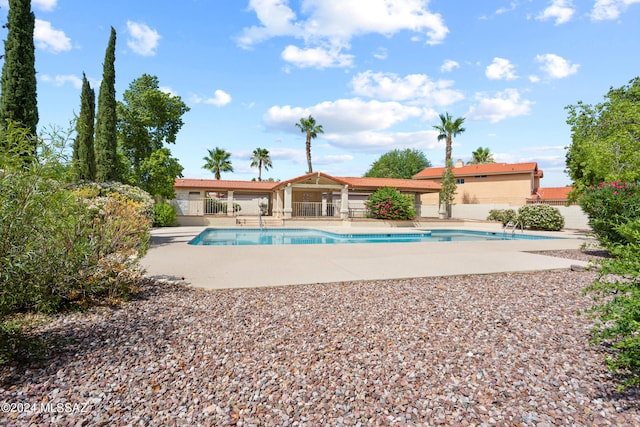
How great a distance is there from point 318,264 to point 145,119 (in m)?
14.9

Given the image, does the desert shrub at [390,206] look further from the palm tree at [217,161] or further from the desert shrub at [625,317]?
the palm tree at [217,161]

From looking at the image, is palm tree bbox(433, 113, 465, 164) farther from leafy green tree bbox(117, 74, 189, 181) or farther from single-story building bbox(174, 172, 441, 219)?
leafy green tree bbox(117, 74, 189, 181)

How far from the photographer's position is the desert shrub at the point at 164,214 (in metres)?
20.0

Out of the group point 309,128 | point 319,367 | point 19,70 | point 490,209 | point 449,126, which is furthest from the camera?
point 309,128

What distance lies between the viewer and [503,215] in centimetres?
2522

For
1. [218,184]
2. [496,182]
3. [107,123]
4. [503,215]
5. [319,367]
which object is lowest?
[319,367]

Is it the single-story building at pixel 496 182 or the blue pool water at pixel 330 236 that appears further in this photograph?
the single-story building at pixel 496 182

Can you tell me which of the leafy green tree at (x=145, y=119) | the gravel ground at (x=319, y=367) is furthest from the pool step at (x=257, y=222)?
the gravel ground at (x=319, y=367)

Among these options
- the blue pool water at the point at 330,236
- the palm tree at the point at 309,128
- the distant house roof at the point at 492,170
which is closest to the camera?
the blue pool water at the point at 330,236

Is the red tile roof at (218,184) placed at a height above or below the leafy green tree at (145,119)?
below

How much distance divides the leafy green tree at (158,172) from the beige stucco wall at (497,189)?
Answer: 25.9m

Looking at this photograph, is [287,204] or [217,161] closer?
[287,204]

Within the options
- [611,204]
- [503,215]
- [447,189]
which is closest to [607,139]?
[611,204]

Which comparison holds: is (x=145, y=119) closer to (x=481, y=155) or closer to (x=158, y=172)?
(x=158, y=172)
